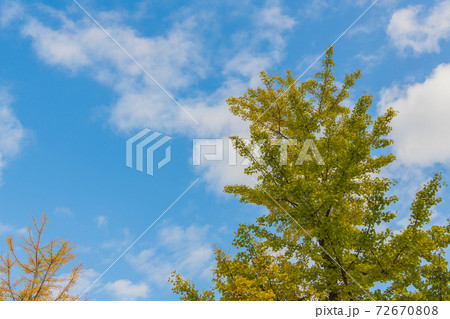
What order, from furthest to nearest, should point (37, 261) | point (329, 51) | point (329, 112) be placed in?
point (37, 261) < point (329, 112) < point (329, 51)

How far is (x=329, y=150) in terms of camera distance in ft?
28.6

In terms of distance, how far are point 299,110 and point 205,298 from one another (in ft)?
18.8

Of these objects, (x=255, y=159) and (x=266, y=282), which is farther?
(x=255, y=159)

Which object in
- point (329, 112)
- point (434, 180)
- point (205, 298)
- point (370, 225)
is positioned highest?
point (329, 112)

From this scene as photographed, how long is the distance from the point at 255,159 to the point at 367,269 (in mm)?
3770

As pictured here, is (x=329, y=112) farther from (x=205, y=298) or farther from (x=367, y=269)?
(x=205, y=298)

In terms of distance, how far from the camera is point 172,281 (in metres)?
7.85

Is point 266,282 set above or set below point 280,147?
below

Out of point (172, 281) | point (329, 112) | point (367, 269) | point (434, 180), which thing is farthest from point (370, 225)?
point (329, 112)

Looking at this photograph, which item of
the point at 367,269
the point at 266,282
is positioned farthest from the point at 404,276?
the point at 266,282
